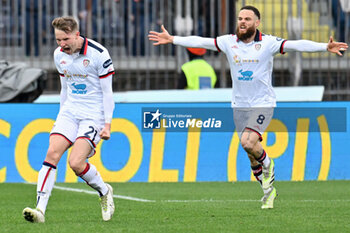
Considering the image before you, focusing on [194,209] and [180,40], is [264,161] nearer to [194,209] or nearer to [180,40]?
[194,209]

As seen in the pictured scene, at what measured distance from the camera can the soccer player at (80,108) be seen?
7.75m

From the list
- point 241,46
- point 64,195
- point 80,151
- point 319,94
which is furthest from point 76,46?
point 319,94

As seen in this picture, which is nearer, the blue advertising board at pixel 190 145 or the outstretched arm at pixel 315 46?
the outstretched arm at pixel 315 46

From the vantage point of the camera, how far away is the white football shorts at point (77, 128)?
25.8 feet

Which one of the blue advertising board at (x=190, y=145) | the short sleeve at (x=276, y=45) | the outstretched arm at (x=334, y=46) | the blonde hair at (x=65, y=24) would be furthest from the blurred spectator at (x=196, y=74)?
the blonde hair at (x=65, y=24)

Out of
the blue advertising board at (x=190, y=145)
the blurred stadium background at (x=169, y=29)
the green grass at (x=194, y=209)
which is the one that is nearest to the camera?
the green grass at (x=194, y=209)

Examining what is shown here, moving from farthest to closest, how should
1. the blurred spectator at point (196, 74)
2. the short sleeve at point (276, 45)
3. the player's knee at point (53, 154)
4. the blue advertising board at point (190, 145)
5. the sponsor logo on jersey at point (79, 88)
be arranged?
1. the blurred spectator at point (196, 74)
2. the blue advertising board at point (190, 145)
3. the short sleeve at point (276, 45)
4. the sponsor logo on jersey at point (79, 88)
5. the player's knee at point (53, 154)

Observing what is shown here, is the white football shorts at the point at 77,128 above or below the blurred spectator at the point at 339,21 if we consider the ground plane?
below

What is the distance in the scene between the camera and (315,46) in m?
8.78

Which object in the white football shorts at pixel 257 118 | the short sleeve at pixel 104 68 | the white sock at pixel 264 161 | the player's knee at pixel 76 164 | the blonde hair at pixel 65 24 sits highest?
the blonde hair at pixel 65 24

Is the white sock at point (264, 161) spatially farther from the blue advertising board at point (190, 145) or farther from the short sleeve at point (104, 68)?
the blue advertising board at point (190, 145)

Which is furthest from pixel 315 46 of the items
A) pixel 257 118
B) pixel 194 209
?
pixel 194 209

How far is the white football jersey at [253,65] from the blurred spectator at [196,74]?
454 centimetres

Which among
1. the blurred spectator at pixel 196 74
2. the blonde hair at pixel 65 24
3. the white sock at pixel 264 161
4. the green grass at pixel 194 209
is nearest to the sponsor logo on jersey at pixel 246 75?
the white sock at pixel 264 161
